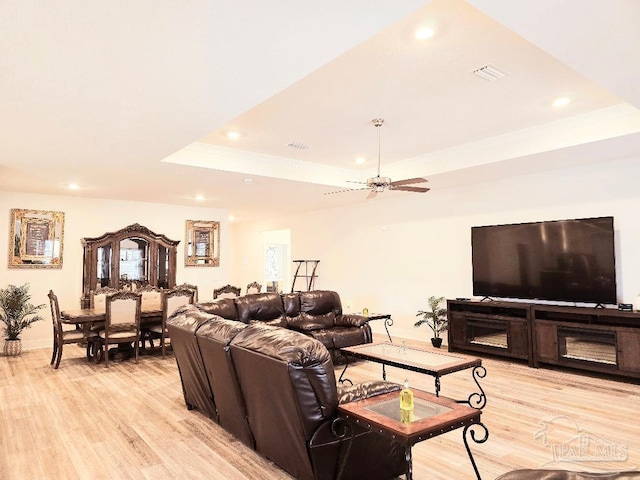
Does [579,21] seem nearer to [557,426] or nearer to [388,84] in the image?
[388,84]

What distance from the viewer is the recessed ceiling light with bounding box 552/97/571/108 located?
4.18 meters

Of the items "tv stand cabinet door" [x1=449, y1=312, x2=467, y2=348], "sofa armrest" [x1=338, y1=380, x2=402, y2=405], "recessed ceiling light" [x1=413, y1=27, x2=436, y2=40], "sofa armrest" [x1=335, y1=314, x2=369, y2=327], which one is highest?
"recessed ceiling light" [x1=413, y1=27, x2=436, y2=40]

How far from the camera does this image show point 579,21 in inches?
88.7

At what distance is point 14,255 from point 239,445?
6.11m

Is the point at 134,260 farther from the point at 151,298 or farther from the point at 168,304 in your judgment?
the point at 168,304

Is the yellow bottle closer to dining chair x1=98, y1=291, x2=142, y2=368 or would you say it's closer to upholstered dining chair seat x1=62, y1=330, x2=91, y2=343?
dining chair x1=98, y1=291, x2=142, y2=368

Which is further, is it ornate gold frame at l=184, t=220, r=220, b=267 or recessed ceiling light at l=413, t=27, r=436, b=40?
ornate gold frame at l=184, t=220, r=220, b=267

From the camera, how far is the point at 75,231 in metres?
7.61

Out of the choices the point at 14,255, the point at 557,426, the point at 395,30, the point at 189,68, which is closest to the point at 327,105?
the point at 395,30

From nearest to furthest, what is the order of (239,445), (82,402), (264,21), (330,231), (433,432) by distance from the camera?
(433,432) → (264,21) → (239,445) → (82,402) → (330,231)

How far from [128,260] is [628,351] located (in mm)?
7726

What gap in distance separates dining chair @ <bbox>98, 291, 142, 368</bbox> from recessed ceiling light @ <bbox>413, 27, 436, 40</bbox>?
15.6 ft

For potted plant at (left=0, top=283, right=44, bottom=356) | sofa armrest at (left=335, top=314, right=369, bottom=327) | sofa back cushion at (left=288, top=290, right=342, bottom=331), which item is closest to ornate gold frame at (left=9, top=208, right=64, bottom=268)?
potted plant at (left=0, top=283, right=44, bottom=356)

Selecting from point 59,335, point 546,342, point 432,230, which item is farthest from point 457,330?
point 59,335
